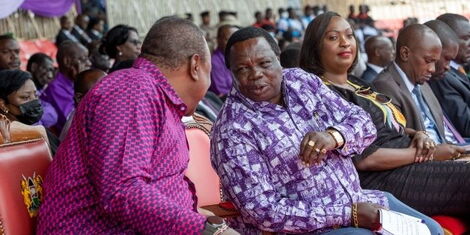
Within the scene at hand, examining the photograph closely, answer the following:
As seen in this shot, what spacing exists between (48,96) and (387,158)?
10.1ft

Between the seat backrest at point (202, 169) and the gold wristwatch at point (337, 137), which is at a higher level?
the gold wristwatch at point (337, 137)

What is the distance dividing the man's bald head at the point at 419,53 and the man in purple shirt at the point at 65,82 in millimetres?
2492

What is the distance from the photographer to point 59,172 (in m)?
1.95

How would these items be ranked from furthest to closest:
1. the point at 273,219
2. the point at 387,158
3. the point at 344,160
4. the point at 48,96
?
1. the point at 48,96
2. the point at 387,158
3. the point at 344,160
4. the point at 273,219

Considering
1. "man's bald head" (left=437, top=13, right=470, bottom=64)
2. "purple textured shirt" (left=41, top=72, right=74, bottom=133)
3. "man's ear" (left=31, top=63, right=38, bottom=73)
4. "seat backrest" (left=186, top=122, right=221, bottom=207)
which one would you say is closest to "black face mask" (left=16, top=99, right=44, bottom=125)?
"seat backrest" (left=186, top=122, right=221, bottom=207)

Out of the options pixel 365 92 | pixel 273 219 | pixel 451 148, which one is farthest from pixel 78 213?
pixel 451 148

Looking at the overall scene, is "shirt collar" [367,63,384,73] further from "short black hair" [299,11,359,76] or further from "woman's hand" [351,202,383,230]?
"woman's hand" [351,202,383,230]

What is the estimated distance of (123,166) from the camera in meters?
1.79

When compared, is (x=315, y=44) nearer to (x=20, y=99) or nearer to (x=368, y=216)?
(x=368, y=216)

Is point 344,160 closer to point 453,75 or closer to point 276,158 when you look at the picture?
point 276,158

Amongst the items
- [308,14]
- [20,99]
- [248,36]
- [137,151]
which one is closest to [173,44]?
[137,151]

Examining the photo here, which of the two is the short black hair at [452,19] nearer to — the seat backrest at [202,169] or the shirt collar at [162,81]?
the seat backrest at [202,169]

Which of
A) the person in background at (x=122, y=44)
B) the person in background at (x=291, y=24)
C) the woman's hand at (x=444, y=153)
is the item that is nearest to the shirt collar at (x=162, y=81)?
the woman's hand at (x=444, y=153)

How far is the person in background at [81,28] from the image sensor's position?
32.4ft
